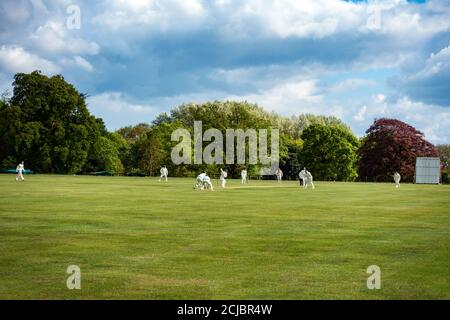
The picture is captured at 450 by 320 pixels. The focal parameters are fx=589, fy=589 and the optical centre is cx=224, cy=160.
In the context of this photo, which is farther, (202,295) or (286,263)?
(286,263)

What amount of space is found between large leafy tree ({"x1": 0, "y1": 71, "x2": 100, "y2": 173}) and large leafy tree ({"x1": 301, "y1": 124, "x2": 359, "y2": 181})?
116 feet

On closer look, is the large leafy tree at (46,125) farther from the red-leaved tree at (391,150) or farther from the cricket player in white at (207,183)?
the red-leaved tree at (391,150)

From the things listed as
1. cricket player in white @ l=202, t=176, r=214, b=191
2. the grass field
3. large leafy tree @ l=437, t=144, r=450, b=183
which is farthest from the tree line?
the grass field

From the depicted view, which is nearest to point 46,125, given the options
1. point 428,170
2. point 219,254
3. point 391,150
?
point 391,150

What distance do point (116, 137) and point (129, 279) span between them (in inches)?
4538

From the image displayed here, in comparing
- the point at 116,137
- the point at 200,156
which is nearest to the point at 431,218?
the point at 200,156

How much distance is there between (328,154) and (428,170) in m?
17.0

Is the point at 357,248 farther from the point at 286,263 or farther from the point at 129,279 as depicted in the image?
the point at 129,279

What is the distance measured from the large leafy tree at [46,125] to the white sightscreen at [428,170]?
49.4 meters

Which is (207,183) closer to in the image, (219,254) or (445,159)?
(219,254)

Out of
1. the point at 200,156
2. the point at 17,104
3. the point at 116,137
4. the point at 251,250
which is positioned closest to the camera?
the point at 251,250

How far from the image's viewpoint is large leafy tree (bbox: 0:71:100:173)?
3300 inches

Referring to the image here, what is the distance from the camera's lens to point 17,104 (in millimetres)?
87812
